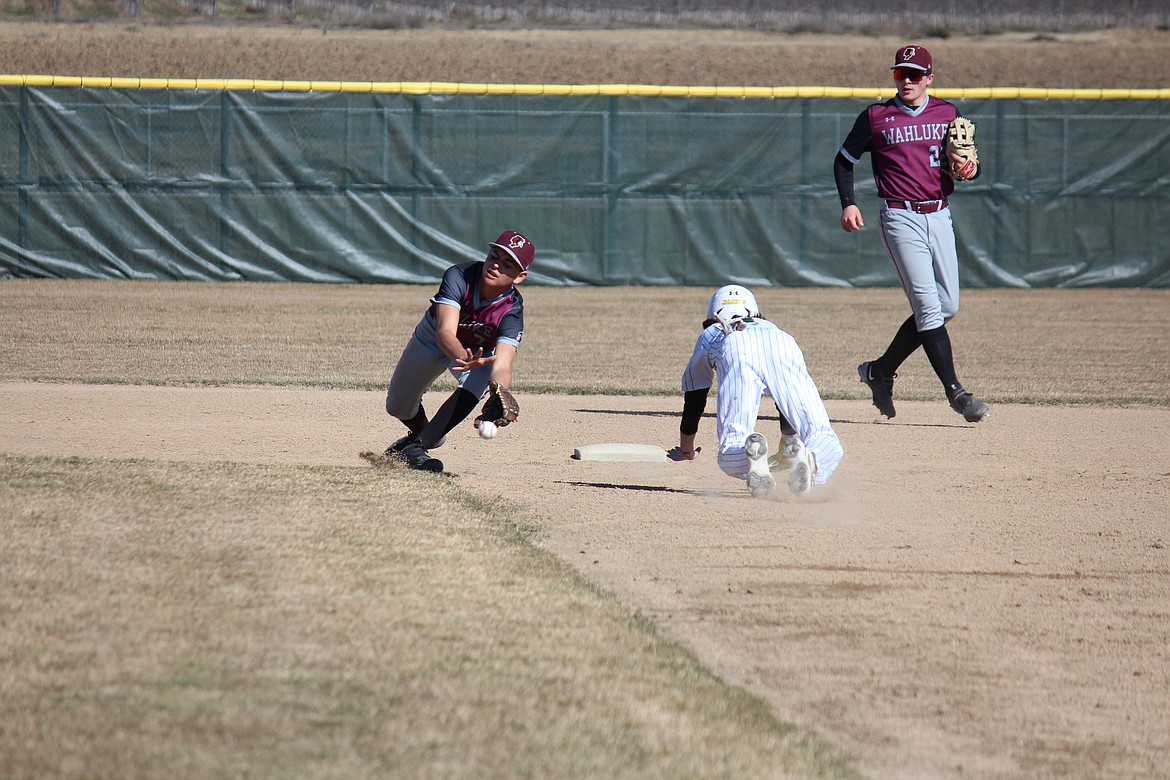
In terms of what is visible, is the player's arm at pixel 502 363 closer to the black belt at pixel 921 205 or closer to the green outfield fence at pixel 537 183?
the black belt at pixel 921 205

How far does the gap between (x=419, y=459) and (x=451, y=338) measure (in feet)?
1.99

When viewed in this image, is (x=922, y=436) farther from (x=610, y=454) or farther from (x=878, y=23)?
(x=878, y=23)

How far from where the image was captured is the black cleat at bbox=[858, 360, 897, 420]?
271 inches

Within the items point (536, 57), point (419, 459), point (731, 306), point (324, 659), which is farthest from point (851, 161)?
point (536, 57)

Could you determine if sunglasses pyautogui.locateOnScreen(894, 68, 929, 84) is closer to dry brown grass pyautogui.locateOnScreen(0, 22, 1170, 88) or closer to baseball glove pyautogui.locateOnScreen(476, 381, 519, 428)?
baseball glove pyautogui.locateOnScreen(476, 381, 519, 428)

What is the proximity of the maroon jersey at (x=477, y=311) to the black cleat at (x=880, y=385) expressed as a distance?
2.37 m

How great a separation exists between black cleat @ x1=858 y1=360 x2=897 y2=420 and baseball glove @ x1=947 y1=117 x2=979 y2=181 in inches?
43.0

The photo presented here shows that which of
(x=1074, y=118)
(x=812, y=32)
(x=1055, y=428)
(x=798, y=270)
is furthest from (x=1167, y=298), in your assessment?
(x=812, y=32)

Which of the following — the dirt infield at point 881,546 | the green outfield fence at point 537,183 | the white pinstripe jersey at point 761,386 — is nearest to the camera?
the dirt infield at point 881,546

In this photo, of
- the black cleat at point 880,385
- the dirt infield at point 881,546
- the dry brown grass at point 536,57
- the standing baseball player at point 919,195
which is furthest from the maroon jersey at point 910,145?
the dry brown grass at point 536,57

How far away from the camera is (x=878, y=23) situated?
4169 centimetres

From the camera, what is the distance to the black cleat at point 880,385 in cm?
689

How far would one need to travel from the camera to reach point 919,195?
263 inches

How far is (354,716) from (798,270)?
1271 centimetres
